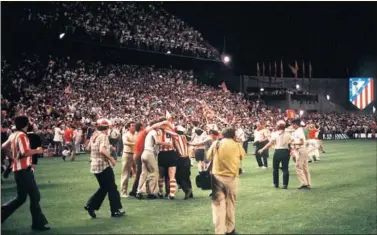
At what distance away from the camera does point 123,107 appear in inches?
1388

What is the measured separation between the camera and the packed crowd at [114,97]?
29.9m

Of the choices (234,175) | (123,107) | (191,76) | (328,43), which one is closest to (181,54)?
(191,76)

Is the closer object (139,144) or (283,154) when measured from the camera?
(139,144)

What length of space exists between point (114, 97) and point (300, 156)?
2526 cm

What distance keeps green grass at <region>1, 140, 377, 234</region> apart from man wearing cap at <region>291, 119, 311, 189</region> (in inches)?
14.6

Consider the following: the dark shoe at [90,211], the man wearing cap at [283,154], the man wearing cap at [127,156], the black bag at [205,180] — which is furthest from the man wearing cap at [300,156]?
the dark shoe at [90,211]

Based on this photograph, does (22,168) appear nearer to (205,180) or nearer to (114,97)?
(205,180)

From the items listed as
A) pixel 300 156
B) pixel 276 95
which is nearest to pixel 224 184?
pixel 300 156

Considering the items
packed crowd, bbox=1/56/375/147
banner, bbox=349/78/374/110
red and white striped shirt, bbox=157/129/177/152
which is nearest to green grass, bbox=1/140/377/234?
red and white striped shirt, bbox=157/129/177/152

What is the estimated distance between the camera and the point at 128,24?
153 feet

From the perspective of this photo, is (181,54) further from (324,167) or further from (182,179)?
(182,179)

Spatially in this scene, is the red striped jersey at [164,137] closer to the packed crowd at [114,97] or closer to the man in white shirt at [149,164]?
the man in white shirt at [149,164]

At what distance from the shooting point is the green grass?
8.43 meters

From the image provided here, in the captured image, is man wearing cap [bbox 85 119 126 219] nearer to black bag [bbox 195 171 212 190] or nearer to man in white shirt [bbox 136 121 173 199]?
black bag [bbox 195 171 212 190]
